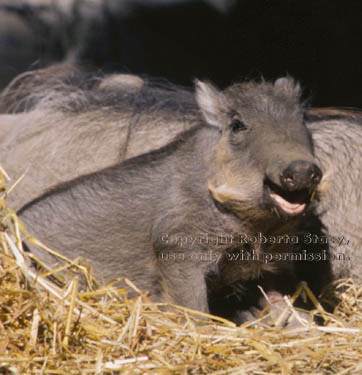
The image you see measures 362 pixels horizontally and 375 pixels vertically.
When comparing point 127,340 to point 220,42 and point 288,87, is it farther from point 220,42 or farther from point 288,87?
point 220,42

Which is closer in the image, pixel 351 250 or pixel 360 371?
pixel 360 371

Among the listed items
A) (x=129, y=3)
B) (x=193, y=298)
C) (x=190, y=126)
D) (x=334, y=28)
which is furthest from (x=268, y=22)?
(x=193, y=298)

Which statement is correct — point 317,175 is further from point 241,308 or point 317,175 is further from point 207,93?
point 241,308

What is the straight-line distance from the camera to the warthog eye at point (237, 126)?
2.40m

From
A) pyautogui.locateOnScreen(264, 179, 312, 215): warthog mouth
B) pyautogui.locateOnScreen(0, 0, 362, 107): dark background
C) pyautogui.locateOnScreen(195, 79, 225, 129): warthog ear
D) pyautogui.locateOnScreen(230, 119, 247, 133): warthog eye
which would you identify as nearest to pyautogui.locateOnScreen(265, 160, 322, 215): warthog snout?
pyautogui.locateOnScreen(264, 179, 312, 215): warthog mouth

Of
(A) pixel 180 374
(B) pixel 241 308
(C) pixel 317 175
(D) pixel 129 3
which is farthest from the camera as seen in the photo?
(D) pixel 129 3

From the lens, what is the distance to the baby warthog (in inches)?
89.5

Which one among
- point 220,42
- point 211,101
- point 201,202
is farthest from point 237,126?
point 220,42

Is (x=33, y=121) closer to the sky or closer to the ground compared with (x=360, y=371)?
closer to the sky

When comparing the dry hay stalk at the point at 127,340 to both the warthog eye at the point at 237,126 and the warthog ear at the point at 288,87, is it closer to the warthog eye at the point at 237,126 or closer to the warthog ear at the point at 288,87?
the warthog eye at the point at 237,126

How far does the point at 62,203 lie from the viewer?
9.32 feet

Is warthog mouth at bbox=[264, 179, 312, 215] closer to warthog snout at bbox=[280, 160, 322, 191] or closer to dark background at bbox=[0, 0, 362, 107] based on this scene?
warthog snout at bbox=[280, 160, 322, 191]

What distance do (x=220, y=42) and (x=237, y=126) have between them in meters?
2.94

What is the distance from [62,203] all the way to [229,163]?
0.87 meters
